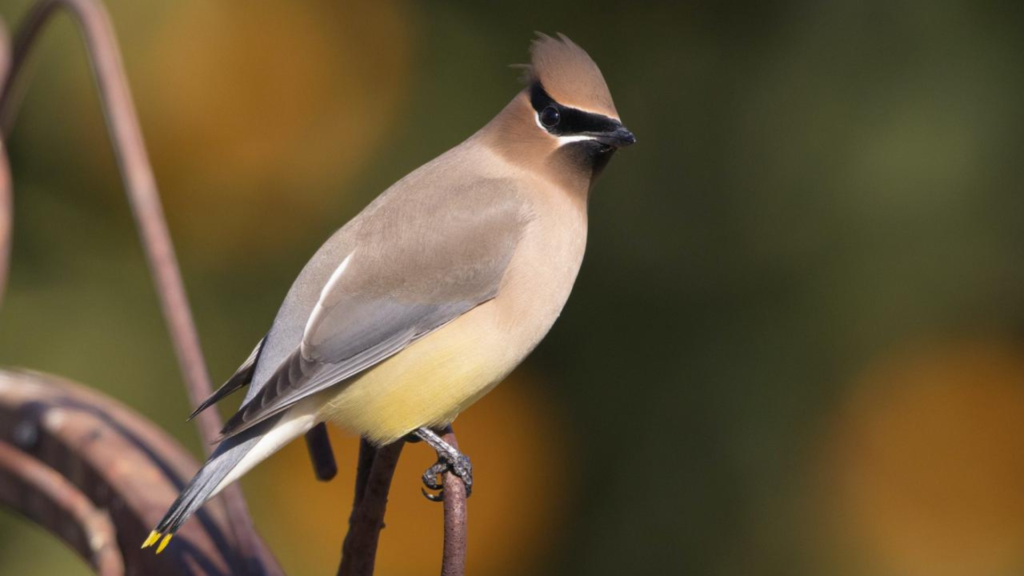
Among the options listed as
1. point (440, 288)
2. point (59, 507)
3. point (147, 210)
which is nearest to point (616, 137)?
point (440, 288)

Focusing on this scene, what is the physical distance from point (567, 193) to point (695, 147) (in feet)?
4.95

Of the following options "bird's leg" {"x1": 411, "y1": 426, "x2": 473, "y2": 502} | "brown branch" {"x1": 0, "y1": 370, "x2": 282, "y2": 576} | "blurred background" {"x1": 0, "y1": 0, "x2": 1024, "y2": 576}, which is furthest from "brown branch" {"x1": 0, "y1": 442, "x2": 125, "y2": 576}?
"blurred background" {"x1": 0, "y1": 0, "x2": 1024, "y2": 576}

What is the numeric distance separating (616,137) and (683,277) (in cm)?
155

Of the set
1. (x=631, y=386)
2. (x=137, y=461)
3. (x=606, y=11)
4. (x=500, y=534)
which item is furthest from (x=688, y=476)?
(x=137, y=461)

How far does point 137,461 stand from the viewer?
71.5 inches

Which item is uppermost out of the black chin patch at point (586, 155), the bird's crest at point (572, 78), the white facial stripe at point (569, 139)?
the bird's crest at point (572, 78)

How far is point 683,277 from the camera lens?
11.6ft

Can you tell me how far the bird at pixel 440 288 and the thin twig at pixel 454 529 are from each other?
239 millimetres

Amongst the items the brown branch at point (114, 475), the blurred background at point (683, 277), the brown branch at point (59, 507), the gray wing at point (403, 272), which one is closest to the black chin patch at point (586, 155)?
the gray wing at point (403, 272)

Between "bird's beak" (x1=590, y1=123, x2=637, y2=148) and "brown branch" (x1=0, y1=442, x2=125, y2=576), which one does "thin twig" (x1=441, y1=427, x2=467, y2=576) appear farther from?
"bird's beak" (x1=590, y1=123, x2=637, y2=148)

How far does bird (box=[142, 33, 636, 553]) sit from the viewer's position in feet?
6.31

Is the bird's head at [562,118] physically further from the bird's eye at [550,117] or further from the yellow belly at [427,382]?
the yellow belly at [427,382]

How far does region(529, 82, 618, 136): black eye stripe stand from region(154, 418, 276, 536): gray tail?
70 centimetres

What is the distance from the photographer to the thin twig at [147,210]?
1.86m
